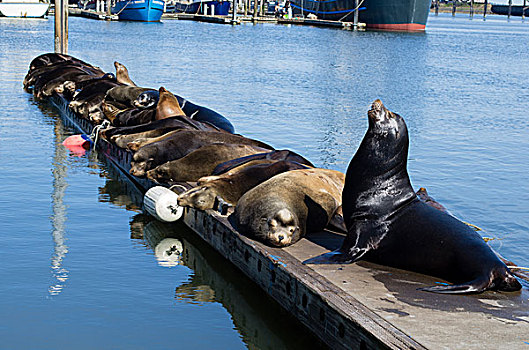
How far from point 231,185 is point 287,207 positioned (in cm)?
127

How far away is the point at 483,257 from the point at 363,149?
129 cm

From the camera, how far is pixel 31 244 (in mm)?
7383

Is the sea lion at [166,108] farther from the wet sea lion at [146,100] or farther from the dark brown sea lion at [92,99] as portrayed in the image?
the dark brown sea lion at [92,99]

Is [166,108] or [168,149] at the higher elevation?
[166,108]

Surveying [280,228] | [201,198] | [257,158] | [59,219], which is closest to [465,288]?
[280,228]

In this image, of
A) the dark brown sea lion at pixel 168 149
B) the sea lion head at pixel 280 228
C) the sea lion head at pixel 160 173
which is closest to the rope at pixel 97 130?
the dark brown sea lion at pixel 168 149

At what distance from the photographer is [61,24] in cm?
2231

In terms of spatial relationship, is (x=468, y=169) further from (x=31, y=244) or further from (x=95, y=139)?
(x=31, y=244)

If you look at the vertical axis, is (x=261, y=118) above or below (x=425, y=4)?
below

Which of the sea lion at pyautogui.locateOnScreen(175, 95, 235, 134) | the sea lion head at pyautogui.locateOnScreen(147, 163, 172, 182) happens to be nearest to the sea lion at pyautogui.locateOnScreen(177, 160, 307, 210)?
the sea lion head at pyautogui.locateOnScreen(147, 163, 172, 182)

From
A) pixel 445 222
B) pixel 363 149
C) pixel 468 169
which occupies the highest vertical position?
pixel 363 149

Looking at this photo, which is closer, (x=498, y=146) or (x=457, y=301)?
(x=457, y=301)

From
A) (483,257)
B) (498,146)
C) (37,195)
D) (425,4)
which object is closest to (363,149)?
(483,257)

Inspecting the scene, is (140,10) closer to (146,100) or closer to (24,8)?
(24,8)
